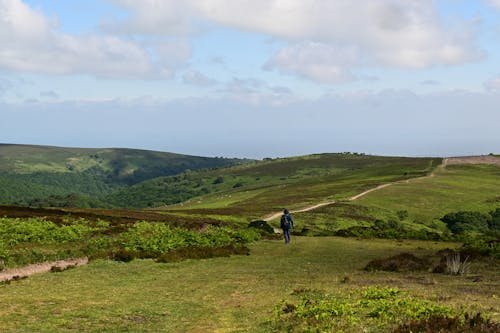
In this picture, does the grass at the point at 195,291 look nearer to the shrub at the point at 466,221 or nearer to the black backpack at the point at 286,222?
the black backpack at the point at 286,222

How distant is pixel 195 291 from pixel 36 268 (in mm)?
11873

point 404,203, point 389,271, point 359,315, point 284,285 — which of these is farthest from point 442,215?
point 359,315

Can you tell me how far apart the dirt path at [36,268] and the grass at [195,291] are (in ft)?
3.58

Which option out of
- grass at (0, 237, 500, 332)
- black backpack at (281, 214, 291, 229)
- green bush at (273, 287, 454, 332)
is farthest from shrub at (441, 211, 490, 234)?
green bush at (273, 287, 454, 332)

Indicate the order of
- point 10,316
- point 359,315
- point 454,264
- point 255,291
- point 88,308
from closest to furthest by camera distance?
point 359,315
point 10,316
point 88,308
point 255,291
point 454,264

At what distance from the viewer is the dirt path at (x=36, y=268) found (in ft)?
85.1

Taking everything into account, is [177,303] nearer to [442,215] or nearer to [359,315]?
[359,315]

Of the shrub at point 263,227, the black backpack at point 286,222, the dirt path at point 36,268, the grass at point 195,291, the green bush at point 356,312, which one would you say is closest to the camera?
the green bush at point 356,312

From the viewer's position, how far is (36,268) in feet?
92.9

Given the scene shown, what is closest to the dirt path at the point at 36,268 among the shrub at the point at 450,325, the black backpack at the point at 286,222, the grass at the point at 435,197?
→ the black backpack at the point at 286,222

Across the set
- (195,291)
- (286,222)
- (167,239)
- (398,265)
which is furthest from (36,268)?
(286,222)

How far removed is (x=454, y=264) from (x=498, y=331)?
14.7m

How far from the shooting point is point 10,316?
1664 centimetres

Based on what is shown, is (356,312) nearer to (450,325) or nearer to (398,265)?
(450,325)
